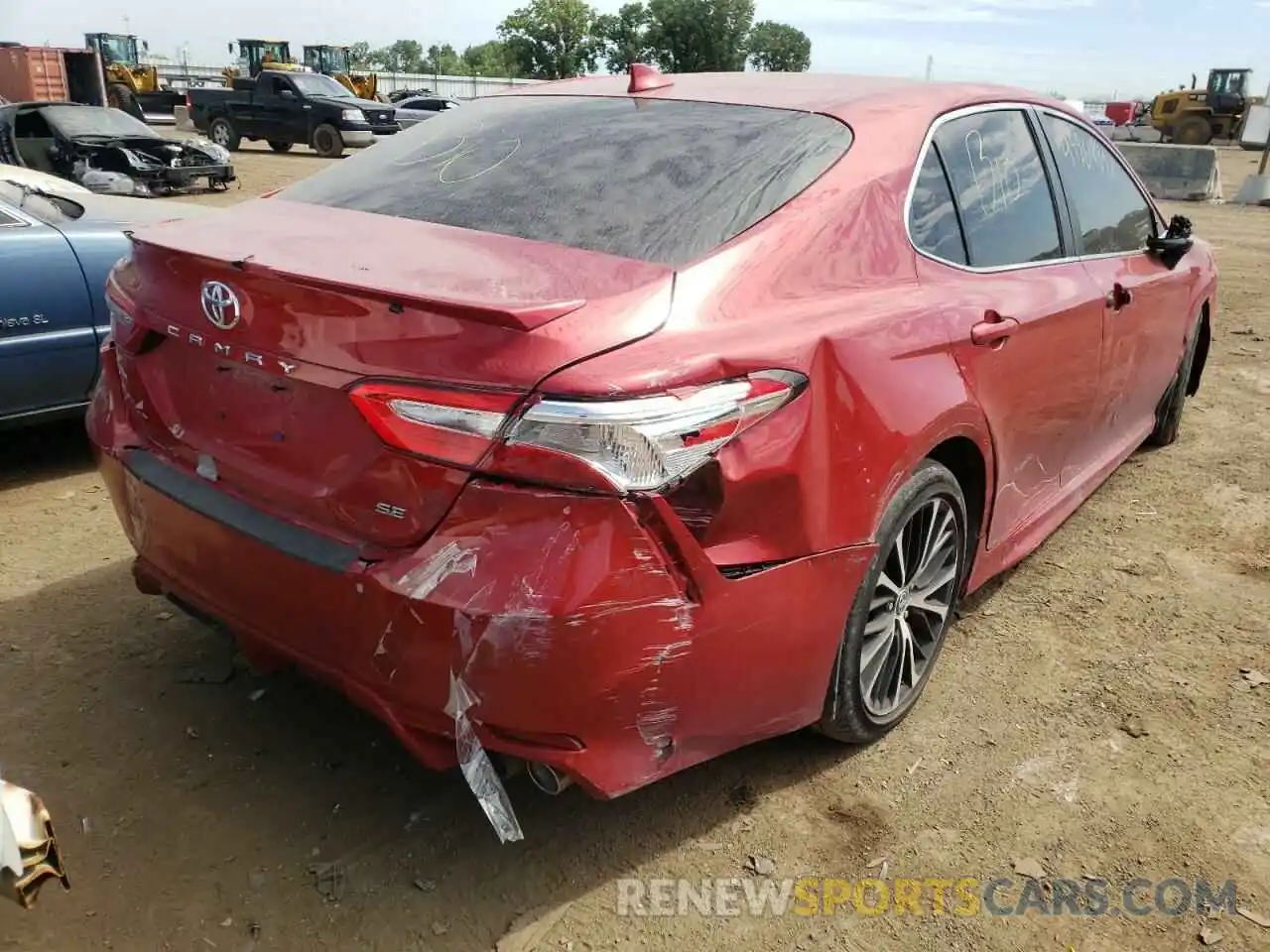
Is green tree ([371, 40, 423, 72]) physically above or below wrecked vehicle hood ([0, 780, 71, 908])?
above

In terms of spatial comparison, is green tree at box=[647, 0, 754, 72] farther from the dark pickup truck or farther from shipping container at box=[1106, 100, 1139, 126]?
the dark pickup truck

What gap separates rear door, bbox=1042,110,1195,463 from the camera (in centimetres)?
350

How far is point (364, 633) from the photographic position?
78.3 inches

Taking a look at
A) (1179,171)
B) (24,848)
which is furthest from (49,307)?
(1179,171)

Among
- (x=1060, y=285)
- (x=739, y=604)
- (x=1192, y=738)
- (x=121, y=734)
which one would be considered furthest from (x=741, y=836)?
(x=1060, y=285)

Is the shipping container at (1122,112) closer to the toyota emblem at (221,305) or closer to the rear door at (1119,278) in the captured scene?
the rear door at (1119,278)

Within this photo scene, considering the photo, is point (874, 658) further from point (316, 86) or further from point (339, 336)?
point (316, 86)

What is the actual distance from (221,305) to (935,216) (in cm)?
177

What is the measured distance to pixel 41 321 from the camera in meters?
4.20

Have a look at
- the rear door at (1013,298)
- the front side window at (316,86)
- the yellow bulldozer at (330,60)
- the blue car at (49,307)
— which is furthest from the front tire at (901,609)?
the yellow bulldozer at (330,60)

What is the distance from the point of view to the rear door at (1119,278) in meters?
3.50

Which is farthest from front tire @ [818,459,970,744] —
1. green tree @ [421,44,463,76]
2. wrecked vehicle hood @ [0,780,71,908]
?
green tree @ [421,44,463,76]

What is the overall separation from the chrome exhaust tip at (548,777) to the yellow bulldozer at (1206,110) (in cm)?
3985

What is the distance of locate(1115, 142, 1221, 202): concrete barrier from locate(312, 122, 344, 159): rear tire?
15.5 metres
